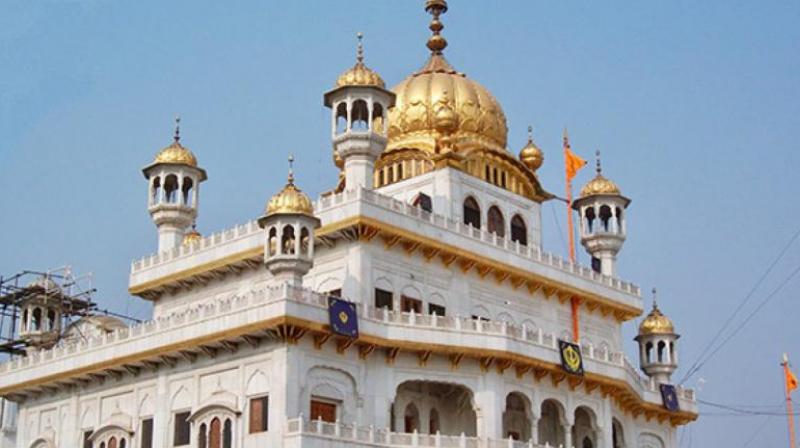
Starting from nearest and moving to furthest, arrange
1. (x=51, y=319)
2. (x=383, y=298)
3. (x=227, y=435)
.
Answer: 1. (x=227, y=435)
2. (x=383, y=298)
3. (x=51, y=319)

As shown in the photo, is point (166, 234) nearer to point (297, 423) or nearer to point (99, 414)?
point (99, 414)

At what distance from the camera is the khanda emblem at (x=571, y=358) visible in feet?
130

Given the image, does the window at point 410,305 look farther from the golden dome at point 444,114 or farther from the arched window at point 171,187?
the arched window at point 171,187

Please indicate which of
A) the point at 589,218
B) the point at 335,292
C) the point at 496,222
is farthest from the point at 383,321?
the point at 589,218

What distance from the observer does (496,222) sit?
4669cm

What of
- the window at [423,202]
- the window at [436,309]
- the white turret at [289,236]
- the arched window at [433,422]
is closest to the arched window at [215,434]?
the white turret at [289,236]

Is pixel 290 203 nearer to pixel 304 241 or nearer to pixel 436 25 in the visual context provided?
pixel 304 241

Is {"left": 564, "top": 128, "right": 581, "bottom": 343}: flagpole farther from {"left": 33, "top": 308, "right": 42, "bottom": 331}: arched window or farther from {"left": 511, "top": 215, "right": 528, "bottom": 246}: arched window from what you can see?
{"left": 33, "top": 308, "right": 42, "bottom": 331}: arched window

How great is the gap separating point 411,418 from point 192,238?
503 inches

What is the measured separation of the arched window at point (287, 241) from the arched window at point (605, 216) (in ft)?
54.2

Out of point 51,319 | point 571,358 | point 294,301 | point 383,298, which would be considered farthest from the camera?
point 51,319

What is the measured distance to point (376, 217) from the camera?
3806cm

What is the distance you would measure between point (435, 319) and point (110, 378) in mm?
11065

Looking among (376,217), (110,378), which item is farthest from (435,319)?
(110,378)
